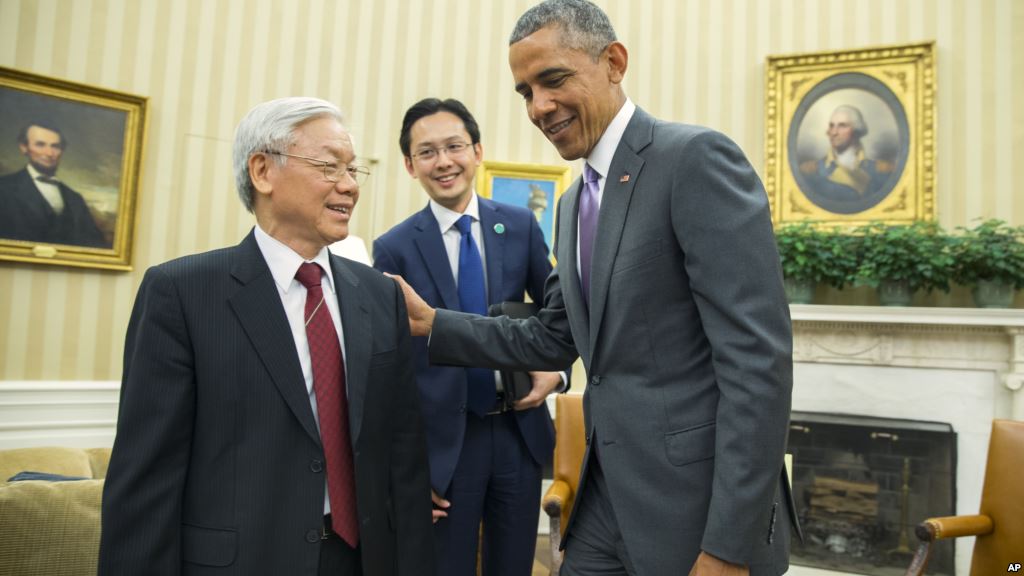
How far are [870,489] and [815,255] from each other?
5.36ft

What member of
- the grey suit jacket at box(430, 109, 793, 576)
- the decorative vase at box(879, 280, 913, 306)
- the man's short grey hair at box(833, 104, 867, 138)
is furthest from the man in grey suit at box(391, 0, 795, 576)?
the man's short grey hair at box(833, 104, 867, 138)

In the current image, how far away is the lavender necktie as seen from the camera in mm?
1549

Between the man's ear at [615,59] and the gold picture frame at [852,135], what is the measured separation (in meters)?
3.70

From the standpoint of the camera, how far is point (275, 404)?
4.57ft

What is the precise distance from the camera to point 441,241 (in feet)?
7.45

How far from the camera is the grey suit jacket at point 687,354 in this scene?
122 cm

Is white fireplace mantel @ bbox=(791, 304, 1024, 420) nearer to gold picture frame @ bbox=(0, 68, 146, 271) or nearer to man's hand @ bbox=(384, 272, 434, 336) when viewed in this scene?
man's hand @ bbox=(384, 272, 434, 336)

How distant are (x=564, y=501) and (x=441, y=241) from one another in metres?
1.34

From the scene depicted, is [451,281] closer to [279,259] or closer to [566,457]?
[279,259]

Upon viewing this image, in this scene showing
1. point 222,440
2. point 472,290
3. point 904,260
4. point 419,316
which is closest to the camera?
point 222,440

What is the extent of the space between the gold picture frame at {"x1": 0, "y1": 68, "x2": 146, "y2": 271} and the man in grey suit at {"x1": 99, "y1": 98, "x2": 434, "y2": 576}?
10.4 ft

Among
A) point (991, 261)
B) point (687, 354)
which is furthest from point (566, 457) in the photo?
point (991, 261)

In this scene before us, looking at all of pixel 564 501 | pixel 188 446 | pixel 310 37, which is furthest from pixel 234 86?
pixel 188 446

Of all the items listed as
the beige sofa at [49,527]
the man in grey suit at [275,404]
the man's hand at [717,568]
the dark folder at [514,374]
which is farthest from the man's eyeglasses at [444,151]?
the man's hand at [717,568]
